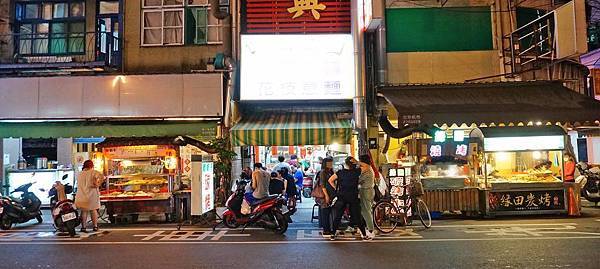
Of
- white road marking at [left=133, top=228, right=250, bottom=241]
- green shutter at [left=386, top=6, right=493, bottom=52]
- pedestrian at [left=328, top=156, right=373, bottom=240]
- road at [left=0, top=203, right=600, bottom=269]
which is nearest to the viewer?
road at [left=0, top=203, right=600, bottom=269]

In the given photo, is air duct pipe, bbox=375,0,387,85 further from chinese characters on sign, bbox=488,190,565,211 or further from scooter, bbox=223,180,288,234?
scooter, bbox=223,180,288,234

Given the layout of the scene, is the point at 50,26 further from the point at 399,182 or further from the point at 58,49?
the point at 399,182

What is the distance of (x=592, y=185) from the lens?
606 inches

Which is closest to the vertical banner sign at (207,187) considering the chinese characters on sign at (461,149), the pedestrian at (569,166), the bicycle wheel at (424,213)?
the bicycle wheel at (424,213)

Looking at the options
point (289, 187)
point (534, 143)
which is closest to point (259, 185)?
point (289, 187)

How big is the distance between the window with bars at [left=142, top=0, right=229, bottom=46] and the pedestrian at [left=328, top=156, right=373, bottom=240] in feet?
26.8

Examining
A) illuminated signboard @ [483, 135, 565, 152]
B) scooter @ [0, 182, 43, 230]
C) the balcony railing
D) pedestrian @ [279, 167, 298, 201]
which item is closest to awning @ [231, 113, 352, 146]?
pedestrian @ [279, 167, 298, 201]

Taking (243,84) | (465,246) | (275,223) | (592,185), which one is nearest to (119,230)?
(275,223)

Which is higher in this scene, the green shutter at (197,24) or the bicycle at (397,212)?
the green shutter at (197,24)

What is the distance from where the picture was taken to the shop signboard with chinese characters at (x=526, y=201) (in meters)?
13.3

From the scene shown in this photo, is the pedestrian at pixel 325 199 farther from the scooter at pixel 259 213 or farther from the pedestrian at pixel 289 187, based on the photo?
the pedestrian at pixel 289 187

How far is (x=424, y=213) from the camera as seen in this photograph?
39.9 feet

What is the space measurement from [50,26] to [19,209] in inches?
295

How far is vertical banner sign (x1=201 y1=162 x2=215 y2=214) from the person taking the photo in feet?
40.2
